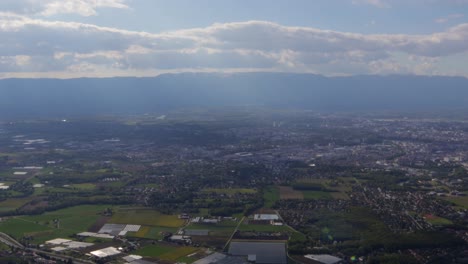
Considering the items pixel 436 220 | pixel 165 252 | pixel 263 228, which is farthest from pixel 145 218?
pixel 436 220

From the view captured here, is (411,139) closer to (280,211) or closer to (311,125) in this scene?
(311,125)

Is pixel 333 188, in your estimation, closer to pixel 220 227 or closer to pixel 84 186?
pixel 220 227

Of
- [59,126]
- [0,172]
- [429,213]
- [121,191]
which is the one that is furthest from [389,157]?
[59,126]

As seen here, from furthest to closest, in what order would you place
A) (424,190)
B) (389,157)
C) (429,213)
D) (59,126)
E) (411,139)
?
(59,126) < (411,139) < (389,157) < (424,190) < (429,213)

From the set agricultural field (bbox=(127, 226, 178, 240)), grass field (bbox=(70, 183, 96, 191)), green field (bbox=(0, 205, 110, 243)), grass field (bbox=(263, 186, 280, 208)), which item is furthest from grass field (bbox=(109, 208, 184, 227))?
grass field (bbox=(70, 183, 96, 191))

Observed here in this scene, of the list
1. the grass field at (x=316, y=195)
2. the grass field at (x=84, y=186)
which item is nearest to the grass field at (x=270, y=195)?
the grass field at (x=316, y=195)

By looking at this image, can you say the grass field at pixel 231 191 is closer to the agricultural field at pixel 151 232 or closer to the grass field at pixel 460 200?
the agricultural field at pixel 151 232

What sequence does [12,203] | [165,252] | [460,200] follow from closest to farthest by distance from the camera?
[165,252], [460,200], [12,203]
